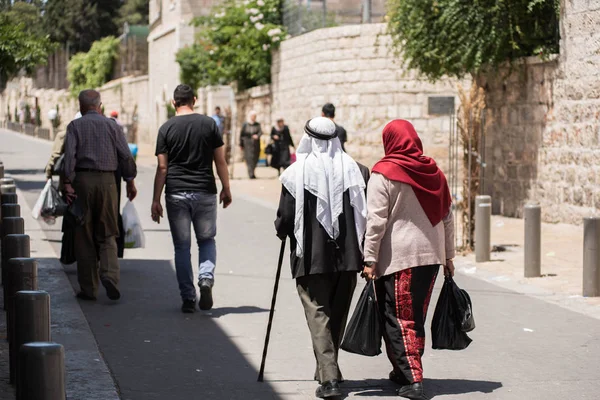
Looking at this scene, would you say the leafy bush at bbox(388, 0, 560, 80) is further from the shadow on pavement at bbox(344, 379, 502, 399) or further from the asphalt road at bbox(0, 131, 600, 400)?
the shadow on pavement at bbox(344, 379, 502, 399)

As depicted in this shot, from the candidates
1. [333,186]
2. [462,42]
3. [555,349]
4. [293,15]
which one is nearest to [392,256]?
[333,186]

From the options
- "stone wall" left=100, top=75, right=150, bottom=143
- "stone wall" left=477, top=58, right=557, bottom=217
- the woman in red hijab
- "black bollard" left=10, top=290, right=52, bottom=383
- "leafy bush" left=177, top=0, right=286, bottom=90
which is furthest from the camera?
"stone wall" left=100, top=75, right=150, bottom=143

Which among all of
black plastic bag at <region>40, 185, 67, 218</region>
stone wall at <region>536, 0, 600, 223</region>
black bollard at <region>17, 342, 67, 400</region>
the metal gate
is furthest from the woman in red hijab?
stone wall at <region>536, 0, 600, 223</region>

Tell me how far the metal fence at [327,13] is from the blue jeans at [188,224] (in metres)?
18.8

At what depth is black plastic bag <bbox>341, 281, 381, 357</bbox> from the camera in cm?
628

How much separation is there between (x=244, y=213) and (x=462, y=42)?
4231mm

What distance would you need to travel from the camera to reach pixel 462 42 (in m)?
17.9

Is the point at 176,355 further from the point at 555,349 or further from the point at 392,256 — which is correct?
the point at 555,349

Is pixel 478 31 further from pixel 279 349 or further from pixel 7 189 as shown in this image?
pixel 279 349

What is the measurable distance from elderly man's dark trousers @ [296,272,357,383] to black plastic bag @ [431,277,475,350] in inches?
19.9

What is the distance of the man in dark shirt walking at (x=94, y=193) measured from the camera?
30.9 feet

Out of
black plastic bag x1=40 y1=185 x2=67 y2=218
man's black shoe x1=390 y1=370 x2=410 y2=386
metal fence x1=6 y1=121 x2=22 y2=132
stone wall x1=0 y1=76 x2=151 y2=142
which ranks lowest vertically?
man's black shoe x1=390 y1=370 x2=410 y2=386

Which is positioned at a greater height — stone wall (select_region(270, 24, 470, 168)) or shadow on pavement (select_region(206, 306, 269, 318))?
stone wall (select_region(270, 24, 470, 168))

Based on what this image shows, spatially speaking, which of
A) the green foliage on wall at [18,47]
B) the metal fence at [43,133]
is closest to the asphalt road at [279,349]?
the green foliage on wall at [18,47]
